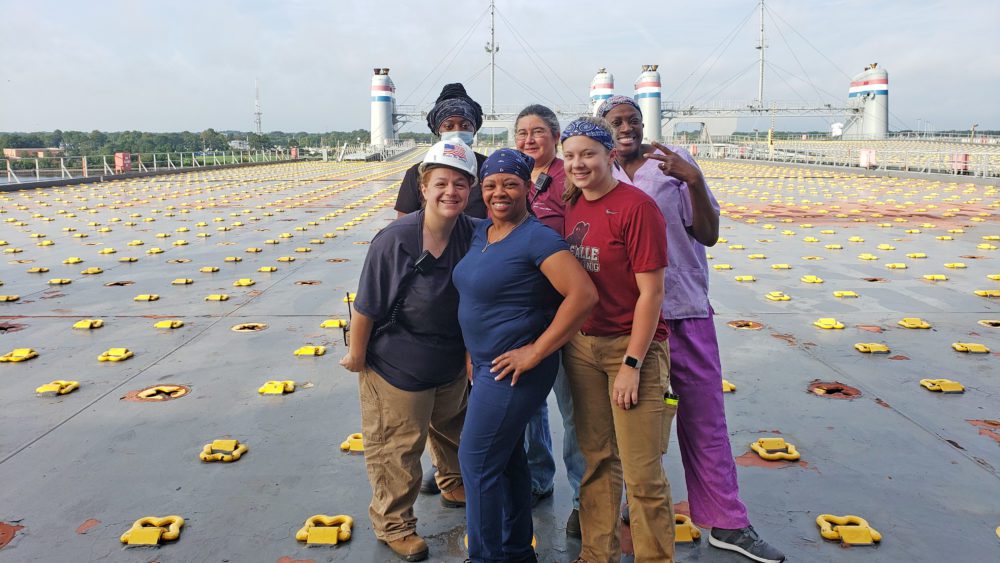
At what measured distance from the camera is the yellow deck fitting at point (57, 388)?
13.9 ft

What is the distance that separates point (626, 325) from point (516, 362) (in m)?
0.41

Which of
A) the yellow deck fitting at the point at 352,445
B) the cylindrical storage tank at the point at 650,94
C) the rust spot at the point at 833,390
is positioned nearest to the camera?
the yellow deck fitting at the point at 352,445

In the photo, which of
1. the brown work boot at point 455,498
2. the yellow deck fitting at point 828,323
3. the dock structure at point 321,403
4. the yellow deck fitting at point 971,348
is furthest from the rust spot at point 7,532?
the yellow deck fitting at point 971,348

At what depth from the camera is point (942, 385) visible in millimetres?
4211

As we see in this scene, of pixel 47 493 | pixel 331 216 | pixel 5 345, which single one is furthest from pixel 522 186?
pixel 331 216

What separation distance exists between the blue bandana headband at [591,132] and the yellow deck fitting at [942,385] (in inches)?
121

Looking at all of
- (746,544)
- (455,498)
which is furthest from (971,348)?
(455,498)

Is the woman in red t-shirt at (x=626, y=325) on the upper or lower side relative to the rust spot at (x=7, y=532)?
upper

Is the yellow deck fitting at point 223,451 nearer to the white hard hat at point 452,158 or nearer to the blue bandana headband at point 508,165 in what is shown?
the white hard hat at point 452,158

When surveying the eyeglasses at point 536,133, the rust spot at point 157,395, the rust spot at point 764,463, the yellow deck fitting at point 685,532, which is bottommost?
the yellow deck fitting at point 685,532

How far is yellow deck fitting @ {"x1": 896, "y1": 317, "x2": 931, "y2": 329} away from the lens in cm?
553

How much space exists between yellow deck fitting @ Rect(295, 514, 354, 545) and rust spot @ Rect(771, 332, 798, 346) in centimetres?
366

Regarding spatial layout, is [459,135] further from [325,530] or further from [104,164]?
[104,164]

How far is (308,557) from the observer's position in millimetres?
2645
